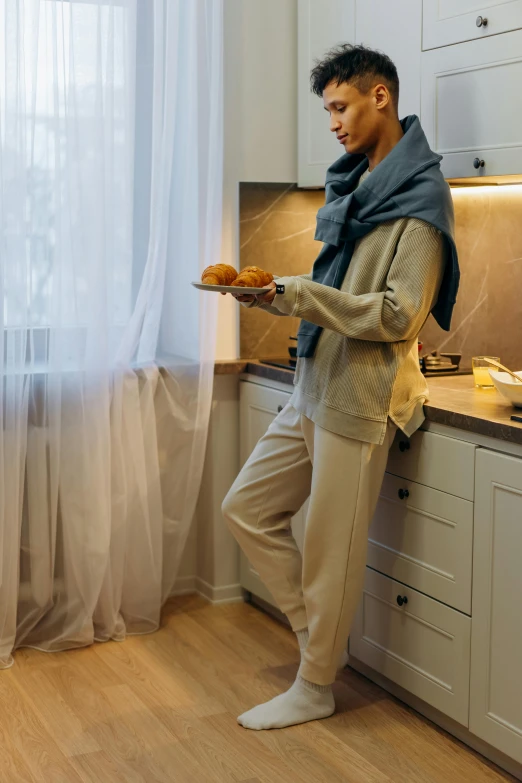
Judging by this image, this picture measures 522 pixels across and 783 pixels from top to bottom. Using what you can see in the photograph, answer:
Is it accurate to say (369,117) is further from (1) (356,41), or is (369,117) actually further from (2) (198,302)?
(2) (198,302)

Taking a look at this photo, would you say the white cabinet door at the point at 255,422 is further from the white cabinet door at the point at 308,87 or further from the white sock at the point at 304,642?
the white cabinet door at the point at 308,87

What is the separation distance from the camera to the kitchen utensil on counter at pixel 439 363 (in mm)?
2867

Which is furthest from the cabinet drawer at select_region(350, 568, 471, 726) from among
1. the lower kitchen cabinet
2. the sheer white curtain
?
the sheer white curtain

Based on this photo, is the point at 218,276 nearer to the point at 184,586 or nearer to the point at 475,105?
the point at 475,105

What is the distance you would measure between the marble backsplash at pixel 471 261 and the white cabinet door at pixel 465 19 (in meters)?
0.52

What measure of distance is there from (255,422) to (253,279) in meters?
1.06

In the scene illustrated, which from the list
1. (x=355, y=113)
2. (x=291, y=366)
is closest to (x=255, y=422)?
(x=291, y=366)

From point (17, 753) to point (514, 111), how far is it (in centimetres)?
193

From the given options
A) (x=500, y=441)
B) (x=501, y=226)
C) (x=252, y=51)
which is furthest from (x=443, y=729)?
(x=252, y=51)

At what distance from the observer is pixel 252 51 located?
317cm

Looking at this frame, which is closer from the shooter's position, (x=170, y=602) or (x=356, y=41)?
(x=356, y=41)

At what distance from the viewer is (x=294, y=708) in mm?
2506

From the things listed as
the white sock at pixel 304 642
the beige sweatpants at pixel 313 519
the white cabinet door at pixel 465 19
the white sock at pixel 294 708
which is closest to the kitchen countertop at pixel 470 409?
the beige sweatpants at pixel 313 519

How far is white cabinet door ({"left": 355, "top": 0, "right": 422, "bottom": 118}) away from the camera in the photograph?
8.68ft
